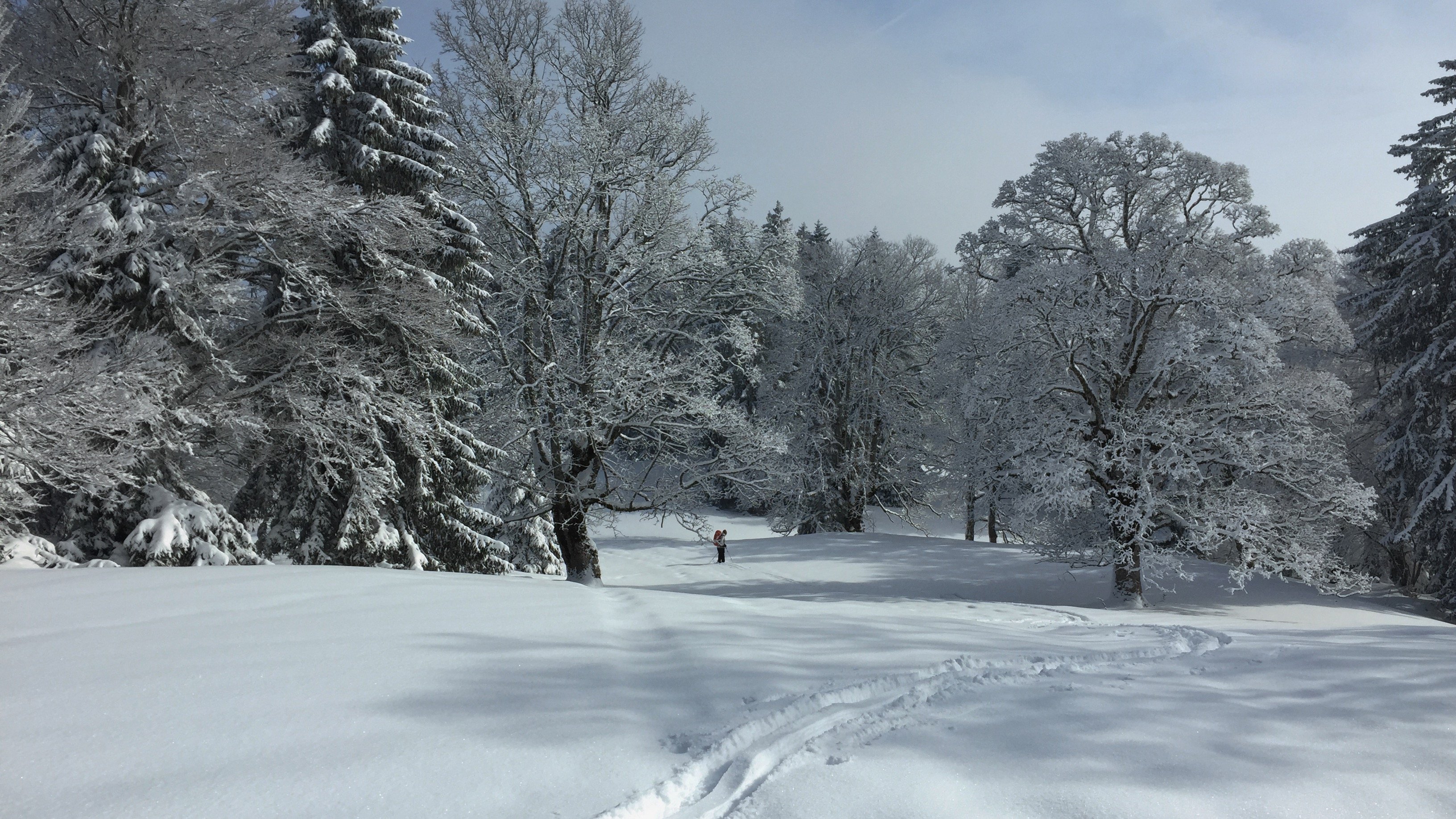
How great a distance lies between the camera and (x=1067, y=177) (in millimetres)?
13555

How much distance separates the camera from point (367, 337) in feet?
43.0

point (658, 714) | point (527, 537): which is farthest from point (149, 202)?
point (658, 714)

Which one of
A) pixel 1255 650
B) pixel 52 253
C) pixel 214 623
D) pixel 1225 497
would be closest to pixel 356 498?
pixel 52 253

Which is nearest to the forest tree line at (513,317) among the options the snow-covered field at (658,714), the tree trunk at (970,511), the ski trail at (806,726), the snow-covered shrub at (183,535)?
the snow-covered shrub at (183,535)

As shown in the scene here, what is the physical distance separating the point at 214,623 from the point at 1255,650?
23.7 ft

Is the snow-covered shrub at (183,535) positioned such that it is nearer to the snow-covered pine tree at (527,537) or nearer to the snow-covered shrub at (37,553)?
the snow-covered shrub at (37,553)

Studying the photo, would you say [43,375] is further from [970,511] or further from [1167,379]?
[970,511]

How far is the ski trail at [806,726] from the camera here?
2.68 metres

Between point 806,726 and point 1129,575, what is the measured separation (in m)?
11.7

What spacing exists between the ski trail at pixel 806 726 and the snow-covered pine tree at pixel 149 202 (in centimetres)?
974

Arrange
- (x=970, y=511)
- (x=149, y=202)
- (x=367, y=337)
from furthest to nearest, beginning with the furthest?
(x=970, y=511), (x=367, y=337), (x=149, y=202)

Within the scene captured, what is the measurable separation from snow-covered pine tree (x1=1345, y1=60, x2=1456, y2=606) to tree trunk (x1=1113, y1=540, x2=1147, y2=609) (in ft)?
22.9

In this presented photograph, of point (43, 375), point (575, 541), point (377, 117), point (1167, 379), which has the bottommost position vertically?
point (575, 541)

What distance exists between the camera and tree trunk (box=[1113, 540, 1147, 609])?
471 inches
